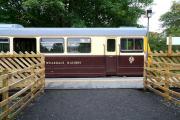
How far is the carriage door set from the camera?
23.7 m

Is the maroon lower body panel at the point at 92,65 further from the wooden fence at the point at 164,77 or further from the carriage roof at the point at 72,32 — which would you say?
the wooden fence at the point at 164,77

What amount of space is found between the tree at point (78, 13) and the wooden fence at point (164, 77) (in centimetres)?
1631

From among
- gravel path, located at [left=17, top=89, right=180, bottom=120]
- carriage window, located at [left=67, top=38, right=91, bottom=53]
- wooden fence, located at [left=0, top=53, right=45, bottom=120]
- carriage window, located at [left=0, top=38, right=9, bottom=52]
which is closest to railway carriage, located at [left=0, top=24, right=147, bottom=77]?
carriage window, located at [left=67, top=38, right=91, bottom=53]

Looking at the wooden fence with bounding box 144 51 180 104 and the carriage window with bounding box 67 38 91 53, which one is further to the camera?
the carriage window with bounding box 67 38 91 53

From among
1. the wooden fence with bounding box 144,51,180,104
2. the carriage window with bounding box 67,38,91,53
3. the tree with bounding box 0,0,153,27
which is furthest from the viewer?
the tree with bounding box 0,0,153,27

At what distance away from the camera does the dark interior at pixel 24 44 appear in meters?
23.4

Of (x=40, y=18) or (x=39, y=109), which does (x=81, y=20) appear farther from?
(x=39, y=109)

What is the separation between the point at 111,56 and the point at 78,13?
1321cm

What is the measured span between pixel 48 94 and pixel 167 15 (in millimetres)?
46031

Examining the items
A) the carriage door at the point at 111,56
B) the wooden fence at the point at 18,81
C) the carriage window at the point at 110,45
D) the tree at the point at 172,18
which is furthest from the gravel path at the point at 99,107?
the tree at the point at 172,18

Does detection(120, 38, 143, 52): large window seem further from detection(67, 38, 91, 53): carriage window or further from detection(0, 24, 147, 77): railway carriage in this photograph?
detection(67, 38, 91, 53): carriage window

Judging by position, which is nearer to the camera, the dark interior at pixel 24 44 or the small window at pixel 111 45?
the dark interior at pixel 24 44

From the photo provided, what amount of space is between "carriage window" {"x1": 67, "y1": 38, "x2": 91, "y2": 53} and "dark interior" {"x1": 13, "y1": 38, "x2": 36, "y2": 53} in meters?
1.95

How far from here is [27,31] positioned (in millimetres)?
23219
